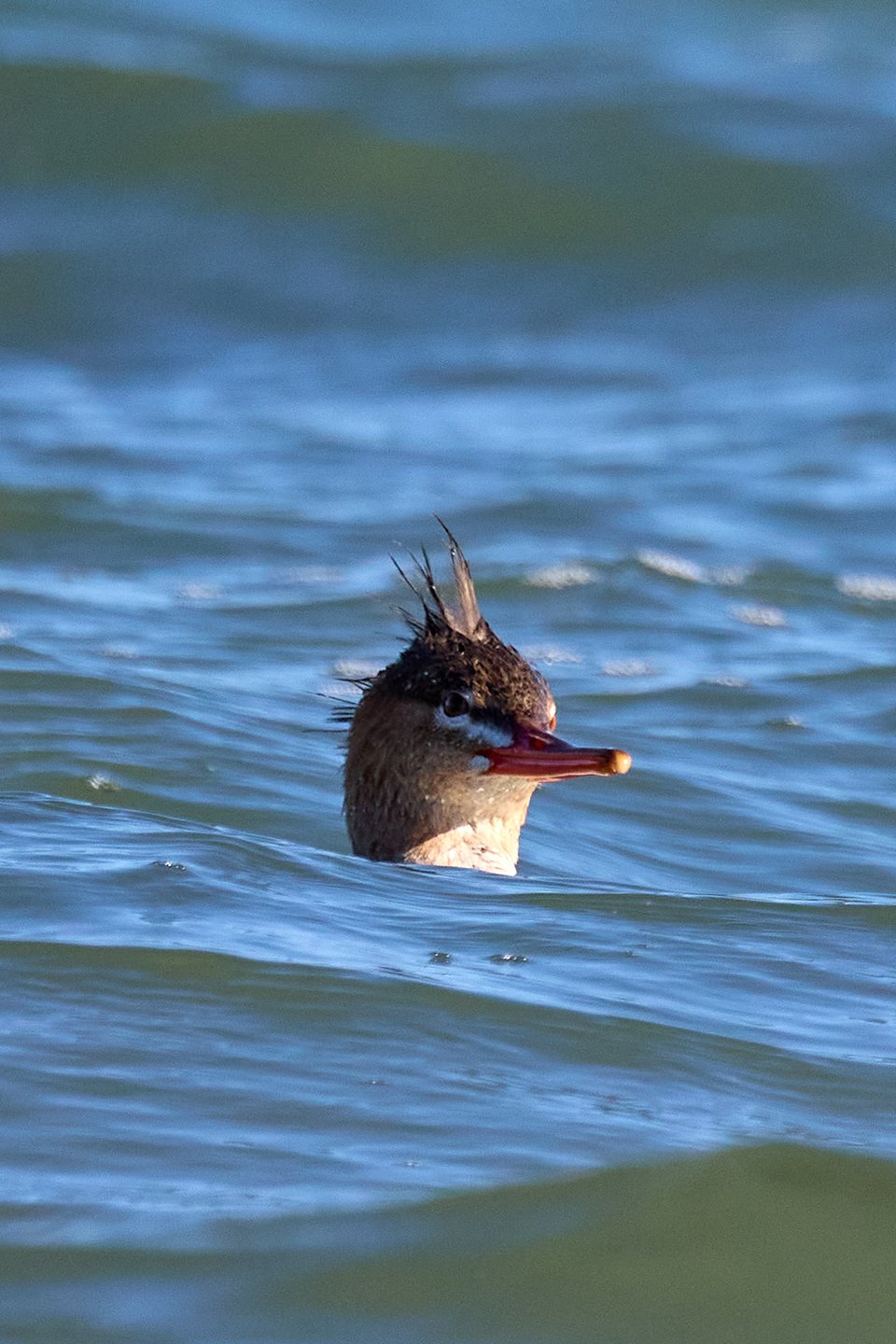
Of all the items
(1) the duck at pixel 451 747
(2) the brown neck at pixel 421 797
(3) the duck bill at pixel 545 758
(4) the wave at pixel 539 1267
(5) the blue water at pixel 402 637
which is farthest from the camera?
(2) the brown neck at pixel 421 797

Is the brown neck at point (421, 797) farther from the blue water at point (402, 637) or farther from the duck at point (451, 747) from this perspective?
the blue water at point (402, 637)

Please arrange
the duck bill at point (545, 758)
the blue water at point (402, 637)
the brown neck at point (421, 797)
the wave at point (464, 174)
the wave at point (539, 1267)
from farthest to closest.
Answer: the wave at point (464, 174)
the brown neck at point (421, 797)
the duck bill at point (545, 758)
the blue water at point (402, 637)
the wave at point (539, 1267)

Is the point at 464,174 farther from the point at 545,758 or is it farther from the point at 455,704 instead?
the point at 545,758

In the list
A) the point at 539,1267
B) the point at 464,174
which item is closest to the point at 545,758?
the point at 539,1267

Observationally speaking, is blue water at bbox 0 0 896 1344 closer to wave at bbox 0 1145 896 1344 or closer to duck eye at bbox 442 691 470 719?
wave at bbox 0 1145 896 1344

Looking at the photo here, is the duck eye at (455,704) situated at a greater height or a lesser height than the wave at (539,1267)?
greater

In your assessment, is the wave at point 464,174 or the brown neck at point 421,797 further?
the wave at point 464,174

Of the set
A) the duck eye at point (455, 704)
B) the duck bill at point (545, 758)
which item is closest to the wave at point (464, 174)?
the duck eye at point (455, 704)
